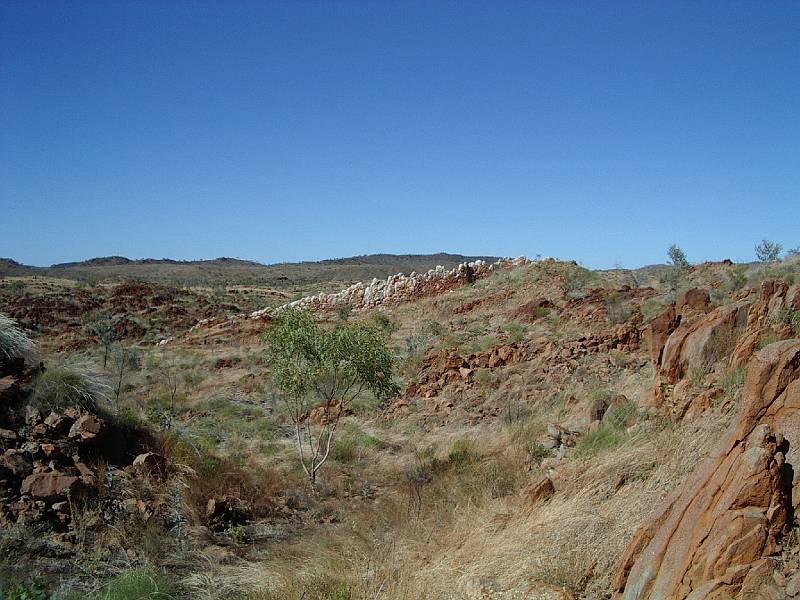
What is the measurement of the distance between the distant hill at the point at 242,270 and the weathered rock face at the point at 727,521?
47.6 metres

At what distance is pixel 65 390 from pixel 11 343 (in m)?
1.42

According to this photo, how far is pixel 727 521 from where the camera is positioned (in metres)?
3.42

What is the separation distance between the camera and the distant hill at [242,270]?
2461 inches

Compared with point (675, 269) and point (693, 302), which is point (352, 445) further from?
point (675, 269)

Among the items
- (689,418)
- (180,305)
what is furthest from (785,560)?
(180,305)

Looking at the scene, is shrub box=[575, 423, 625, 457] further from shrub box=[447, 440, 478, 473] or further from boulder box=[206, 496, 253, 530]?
boulder box=[206, 496, 253, 530]

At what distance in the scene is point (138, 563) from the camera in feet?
18.2

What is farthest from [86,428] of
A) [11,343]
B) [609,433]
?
[609,433]

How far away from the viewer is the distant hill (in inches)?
2461

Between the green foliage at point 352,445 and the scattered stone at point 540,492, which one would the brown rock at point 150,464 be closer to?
the green foliage at point 352,445

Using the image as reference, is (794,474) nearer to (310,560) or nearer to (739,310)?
(310,560)

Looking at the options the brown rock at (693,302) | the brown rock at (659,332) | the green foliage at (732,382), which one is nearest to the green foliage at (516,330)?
the brown rock at (693,302)

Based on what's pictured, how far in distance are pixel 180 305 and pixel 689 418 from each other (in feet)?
112

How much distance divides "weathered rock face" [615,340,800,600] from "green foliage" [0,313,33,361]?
27.5 feet
